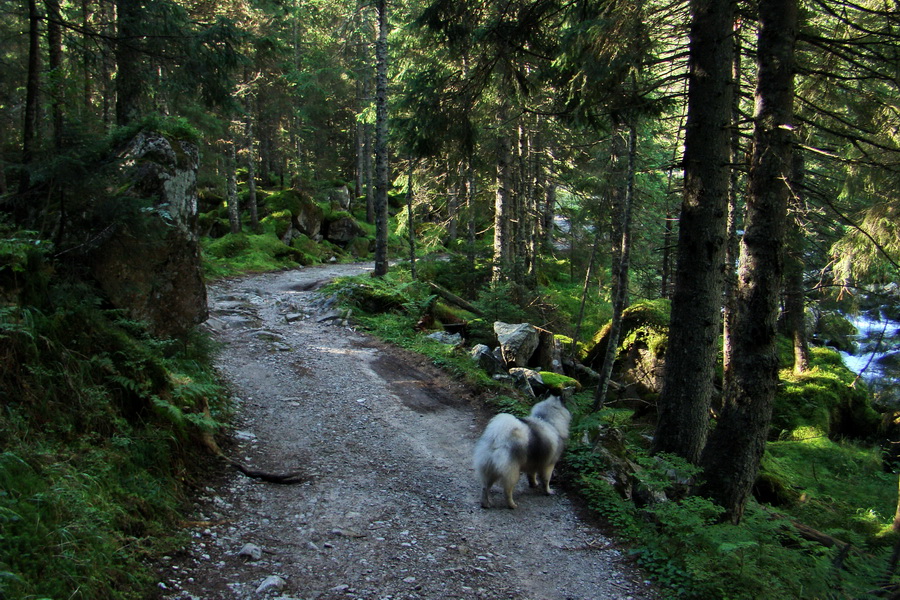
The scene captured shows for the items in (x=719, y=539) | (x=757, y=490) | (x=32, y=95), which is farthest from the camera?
(x=757, y=490)

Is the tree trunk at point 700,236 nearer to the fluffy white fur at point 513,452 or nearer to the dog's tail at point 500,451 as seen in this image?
the fluffy white fur at point 513,452

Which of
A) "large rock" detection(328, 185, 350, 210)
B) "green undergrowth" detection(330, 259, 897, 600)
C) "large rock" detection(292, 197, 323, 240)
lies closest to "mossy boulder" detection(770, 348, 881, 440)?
"green undergrowth" detection(330, 259, 897, 600)

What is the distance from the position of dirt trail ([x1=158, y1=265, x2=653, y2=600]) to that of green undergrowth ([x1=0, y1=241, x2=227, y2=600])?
40cm

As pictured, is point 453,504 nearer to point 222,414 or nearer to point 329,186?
point 222,414

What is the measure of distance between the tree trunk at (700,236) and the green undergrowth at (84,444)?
5234 millimetres

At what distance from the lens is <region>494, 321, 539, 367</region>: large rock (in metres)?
10.8

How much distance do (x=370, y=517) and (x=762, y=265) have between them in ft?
14.8

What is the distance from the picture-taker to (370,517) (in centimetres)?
492

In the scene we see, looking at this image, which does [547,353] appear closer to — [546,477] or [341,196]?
[546,477]

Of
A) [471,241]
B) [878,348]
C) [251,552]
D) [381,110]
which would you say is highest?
[381,110]

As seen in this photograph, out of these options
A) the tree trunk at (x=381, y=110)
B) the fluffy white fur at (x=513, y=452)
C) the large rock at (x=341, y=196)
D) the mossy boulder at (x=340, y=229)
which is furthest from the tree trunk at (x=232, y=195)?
the fluffy white fur at (x=513, y=452)

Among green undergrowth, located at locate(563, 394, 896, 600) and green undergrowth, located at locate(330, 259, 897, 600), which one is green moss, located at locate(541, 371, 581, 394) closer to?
green undergrowth, located at locate(330, 259, 897, 600)

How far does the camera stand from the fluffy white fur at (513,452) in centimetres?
521

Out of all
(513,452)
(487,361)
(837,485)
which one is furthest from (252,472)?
(837,485)
